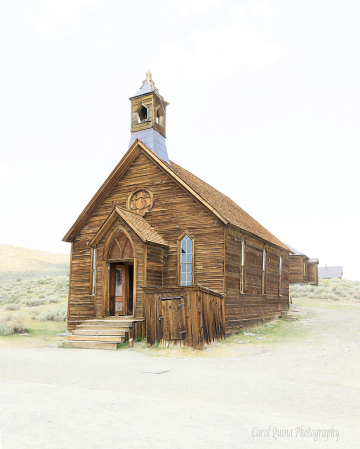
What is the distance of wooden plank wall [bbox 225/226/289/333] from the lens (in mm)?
16812

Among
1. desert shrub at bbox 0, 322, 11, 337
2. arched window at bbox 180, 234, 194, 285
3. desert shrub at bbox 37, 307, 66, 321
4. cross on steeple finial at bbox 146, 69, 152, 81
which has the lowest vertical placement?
desert shrub at bbox 37, 307, 66, 321

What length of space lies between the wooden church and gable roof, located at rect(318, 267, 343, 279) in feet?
172

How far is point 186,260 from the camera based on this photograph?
17.2 meters

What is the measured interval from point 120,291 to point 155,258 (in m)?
2.41

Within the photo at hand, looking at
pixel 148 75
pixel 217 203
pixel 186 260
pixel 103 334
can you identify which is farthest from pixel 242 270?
pixel 148 75

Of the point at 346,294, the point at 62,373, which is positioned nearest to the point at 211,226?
the point at 62,373

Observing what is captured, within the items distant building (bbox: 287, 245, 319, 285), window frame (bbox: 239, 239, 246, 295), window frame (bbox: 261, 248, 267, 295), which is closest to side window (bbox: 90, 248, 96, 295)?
window frame (bbox: 239, 239, 246, 295)

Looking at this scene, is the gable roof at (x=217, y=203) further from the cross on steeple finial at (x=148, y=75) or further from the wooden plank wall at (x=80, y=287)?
the wooden plank wall at (x=80, y=287)

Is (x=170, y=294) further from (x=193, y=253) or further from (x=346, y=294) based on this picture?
(x=346, y=294)

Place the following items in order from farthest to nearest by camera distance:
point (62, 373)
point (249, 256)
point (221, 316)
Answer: point (249, 256), point (221, 316), point (62, 373)

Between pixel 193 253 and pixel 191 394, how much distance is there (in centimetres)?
982

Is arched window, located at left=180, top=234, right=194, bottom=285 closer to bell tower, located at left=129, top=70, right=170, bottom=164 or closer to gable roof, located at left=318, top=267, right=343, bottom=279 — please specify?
bell tower, located at left=129, top=70, right=170, bottom=164

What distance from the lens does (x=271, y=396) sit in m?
7.24

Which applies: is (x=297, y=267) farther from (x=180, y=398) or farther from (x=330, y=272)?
(x=180, y=398)
